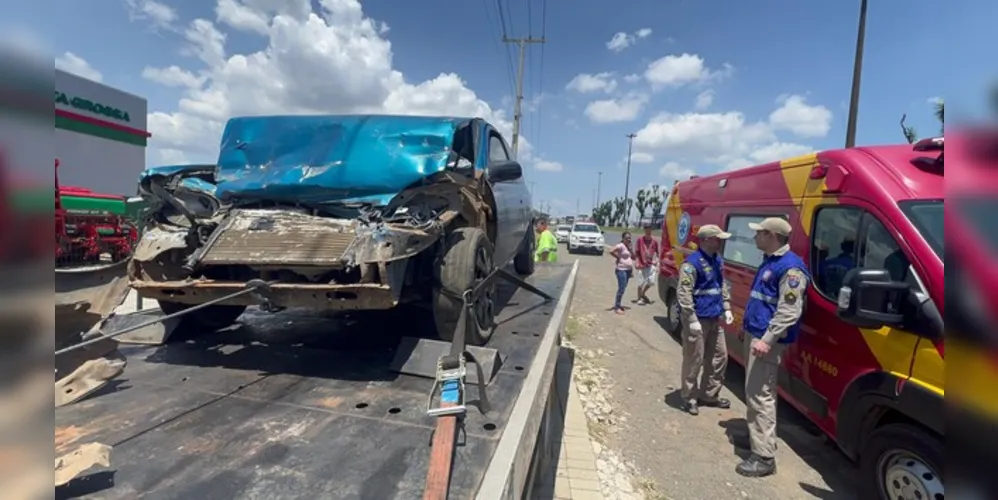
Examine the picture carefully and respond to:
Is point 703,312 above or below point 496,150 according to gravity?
below

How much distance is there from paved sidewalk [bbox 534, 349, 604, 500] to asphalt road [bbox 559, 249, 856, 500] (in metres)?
0.23

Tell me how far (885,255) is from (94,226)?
1339 centimetres

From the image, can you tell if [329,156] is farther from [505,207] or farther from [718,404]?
[718,404]

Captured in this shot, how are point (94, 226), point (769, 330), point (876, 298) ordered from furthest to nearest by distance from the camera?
point (94, 226)
point (769, 330)
point (876, 298)

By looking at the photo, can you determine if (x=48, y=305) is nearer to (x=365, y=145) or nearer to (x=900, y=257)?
(x=365, y=145)

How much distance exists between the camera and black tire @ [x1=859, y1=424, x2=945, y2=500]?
2770 mm

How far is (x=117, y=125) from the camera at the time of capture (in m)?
16.8

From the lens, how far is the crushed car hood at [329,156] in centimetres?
344

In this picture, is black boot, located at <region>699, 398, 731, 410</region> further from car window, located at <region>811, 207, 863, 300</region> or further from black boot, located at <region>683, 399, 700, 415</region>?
car window, located at <region>811, 207, 863, 300</region>

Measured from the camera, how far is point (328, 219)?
3.12m

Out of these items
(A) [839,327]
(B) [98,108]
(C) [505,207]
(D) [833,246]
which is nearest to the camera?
(A) [839,327]

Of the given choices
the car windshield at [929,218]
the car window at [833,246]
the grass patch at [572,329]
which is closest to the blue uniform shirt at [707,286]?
the car window at [833,246]

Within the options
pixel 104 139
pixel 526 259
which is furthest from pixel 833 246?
pixel 104 139

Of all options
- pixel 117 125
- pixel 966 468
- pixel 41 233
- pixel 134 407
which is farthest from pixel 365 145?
pixel 117 125
